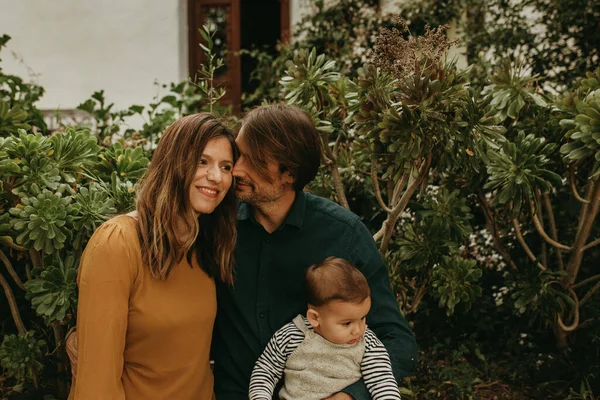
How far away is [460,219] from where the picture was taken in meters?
4.01

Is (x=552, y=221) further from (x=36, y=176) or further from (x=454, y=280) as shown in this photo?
(x=36, y=176)

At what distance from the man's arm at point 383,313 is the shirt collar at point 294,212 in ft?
0.87

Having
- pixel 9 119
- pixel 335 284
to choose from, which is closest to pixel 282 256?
pixel 335 284

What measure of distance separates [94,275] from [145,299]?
0.24 meters

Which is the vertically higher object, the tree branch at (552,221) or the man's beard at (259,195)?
the man's beard at (259,195)

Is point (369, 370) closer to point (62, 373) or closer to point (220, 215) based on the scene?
point (220, 215)

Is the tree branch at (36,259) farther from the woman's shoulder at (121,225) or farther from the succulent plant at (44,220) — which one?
the woman's shoulder at (121,225)

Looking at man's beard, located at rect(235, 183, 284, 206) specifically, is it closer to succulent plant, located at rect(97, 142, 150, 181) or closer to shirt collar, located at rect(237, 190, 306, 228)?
shirt collar, located at rect(237, 190, 306, 228)

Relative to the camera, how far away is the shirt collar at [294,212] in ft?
9.62

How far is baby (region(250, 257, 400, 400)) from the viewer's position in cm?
260

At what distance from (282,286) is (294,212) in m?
0.34

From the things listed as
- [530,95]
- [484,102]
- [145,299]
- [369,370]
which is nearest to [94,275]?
[145,299]

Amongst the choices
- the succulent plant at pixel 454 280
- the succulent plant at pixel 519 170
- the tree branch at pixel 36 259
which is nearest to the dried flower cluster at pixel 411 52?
the succulent plant at pixel 519 170

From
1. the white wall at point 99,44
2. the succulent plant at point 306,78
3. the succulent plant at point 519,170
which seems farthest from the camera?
the white wall at point 99,44
